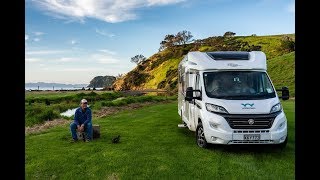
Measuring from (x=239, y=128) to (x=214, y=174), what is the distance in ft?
8.59

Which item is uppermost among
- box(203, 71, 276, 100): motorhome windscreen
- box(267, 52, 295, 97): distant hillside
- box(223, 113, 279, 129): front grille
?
box(267, 52, 295, 97): distant hillside

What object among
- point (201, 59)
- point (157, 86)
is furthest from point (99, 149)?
point (157, 86)

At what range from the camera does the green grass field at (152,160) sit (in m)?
10.1

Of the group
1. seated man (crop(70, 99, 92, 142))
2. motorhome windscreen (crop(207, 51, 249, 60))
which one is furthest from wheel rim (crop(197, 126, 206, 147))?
seated man (crop(70, 99, 92, 142))

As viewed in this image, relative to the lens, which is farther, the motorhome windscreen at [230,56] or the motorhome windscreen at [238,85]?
the motorhome windscreen at [230,56]

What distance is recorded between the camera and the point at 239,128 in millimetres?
12234

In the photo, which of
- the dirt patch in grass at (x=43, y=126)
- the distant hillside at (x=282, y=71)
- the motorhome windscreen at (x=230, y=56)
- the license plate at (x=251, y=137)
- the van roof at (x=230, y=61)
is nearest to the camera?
the license plate at (x=251, y=137)

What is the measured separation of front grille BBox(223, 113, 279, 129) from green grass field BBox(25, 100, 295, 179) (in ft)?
3.09

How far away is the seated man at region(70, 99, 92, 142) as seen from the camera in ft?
48.6

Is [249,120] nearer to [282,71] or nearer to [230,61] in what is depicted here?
[230,61]

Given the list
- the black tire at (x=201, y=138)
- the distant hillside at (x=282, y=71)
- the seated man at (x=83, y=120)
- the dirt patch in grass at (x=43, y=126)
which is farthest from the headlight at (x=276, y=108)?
the distant hillside at (x=282, y=71)

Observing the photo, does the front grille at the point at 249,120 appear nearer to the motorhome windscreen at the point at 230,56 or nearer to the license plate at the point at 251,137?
the license plate at the point at 251,137

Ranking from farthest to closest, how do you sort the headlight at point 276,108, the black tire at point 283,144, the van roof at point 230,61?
1. the van roof at point 230,61
2. the black tire at point 283,144
3. the headlight at point 276,108

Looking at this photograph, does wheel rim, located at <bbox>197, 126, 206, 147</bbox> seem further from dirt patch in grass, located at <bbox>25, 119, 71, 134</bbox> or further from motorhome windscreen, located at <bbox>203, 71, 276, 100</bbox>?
dirt patch in grass, located at <bbox>25, 119, 71, 134</bbox>
